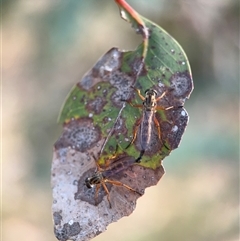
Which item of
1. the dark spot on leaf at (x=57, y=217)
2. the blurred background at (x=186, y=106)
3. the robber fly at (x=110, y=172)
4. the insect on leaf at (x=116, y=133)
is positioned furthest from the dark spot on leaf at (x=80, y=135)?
the blurred background at (x=186, y=106)

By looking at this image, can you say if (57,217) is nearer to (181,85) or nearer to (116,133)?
(116,133)

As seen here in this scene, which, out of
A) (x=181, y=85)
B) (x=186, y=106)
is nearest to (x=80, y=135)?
(x=181, y=85)

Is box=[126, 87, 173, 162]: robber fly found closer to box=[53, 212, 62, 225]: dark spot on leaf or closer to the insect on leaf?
the insect on leaf

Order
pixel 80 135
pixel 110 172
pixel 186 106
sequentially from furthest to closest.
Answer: pixel 186 106 → pixel 80 135 → pixel 110 172

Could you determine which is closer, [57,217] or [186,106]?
[57,217]

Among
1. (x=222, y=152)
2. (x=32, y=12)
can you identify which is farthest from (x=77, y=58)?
(x=222, y=152)

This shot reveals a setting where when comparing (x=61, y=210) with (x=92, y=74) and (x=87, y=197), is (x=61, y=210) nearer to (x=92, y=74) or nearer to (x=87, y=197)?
(x=87, y=197)

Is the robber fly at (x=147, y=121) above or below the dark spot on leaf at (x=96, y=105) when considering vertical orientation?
below

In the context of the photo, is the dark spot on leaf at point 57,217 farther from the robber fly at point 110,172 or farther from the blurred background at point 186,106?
the blurred background at point 186,106
